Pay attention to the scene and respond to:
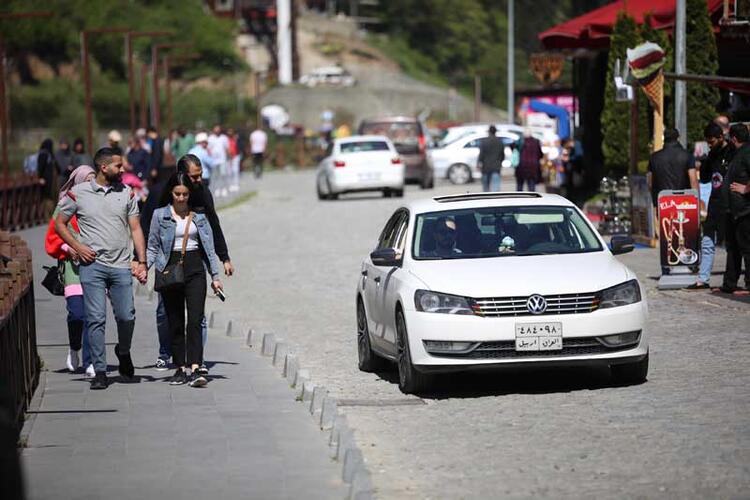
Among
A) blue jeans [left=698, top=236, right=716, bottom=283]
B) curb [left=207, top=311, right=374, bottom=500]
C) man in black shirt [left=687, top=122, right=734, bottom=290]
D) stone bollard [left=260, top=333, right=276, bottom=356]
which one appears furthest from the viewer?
blue jeans [left=698, top=236, right=716, bottom=283]

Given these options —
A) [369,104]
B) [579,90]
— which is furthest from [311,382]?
[369,104]

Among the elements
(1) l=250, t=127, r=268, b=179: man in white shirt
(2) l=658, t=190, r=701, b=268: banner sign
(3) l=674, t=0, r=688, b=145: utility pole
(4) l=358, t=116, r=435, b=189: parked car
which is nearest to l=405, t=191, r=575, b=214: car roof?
(2) l=658, t=190, r=701, b=268: banner sign

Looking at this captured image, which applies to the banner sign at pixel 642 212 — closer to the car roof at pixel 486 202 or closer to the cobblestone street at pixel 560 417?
the cobblestone street at pixel 560 417

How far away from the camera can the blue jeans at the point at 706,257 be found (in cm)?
1916

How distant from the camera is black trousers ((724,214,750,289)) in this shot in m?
17.8

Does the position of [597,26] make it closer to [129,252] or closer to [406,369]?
[129,252]

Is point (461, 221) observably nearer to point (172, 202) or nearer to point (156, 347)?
point (172, 202)

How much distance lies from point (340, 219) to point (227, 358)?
22.3 metres

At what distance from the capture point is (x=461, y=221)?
1318cm

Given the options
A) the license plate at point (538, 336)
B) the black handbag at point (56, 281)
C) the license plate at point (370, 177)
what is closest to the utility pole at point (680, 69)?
the black handbag at point (56, 281)

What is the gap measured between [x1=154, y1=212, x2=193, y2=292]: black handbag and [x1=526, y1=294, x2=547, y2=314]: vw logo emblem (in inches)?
104

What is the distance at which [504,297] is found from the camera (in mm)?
11812

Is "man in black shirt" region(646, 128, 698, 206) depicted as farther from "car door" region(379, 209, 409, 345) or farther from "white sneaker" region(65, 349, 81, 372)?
"white sneaker" region(65, 349, 81, 372)

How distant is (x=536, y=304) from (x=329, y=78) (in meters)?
121
